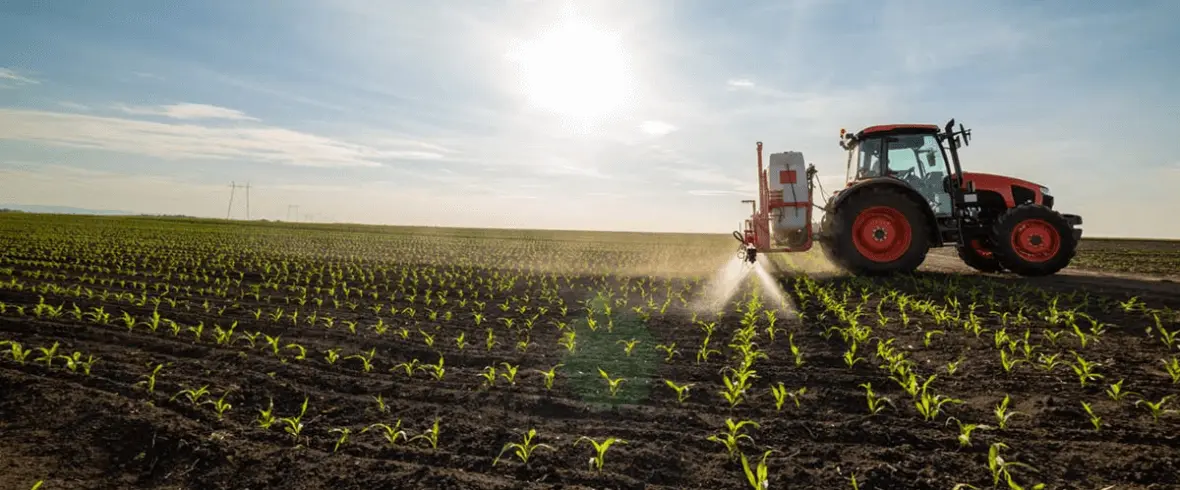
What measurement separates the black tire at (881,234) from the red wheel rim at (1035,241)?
165cm

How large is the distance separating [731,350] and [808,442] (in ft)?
7.93

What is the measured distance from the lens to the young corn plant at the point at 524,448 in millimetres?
3615

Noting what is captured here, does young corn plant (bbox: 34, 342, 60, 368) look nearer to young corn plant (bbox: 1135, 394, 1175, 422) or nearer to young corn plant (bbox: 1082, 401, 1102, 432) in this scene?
young corn plant (bbox: 1082, 401, 1102, 432)

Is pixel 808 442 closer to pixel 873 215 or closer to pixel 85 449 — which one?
pixel 85 449

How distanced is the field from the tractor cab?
9.63ft

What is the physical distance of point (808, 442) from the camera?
3.83 metres

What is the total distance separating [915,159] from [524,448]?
1078cm

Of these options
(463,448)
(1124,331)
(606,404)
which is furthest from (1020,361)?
(463,448)

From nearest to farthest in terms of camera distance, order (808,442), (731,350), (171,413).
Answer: (808,442) → (171,413) → (731,350)

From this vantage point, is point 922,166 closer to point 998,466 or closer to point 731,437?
point 998,466

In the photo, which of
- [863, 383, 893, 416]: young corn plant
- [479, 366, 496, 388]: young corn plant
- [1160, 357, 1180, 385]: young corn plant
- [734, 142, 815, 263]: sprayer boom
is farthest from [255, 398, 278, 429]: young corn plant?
[734, 142, 815, 263]: sprayer boom

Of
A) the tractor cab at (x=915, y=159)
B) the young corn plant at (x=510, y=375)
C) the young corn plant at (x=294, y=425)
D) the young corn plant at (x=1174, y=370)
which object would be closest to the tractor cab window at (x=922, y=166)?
the tractor cab at (x=915, y=159)

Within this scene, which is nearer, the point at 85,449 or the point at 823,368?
the point at 85,449

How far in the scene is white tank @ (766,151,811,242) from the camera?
38.9 feet
